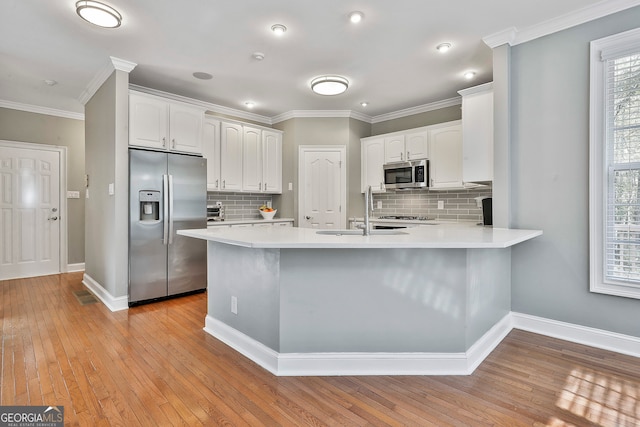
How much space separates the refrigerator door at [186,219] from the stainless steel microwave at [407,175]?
268 centimetres

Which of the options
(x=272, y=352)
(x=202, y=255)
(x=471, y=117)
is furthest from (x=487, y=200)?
(x=202, y=255)

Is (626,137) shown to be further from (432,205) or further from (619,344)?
(432,205)

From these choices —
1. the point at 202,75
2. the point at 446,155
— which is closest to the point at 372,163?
the point at 446,155

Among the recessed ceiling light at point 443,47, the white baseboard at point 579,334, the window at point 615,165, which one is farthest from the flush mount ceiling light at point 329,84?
the white baseboard at point 579,334

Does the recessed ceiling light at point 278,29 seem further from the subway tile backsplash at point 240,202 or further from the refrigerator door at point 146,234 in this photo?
the subway tile backsplash at point 240,202

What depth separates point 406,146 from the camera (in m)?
4.88

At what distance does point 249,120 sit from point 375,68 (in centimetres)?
255

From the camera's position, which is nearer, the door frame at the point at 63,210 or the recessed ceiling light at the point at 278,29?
the recessed ceiling light at the point at 278,29

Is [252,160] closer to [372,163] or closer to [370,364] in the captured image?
[372,163]

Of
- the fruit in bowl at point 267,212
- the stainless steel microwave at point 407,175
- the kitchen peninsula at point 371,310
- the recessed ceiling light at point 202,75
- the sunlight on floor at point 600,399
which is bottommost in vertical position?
the sunlight on floor at point 600,399

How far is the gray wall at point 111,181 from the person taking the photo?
11.5 feet

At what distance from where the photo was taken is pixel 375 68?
12.1 ft

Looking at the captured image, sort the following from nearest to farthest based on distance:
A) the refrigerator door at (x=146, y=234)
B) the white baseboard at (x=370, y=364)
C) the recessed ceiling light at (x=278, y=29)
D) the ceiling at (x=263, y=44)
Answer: the white baseboard at (x=370, y=364)
the ceiling at (x=263, y=44)
the recessed ceiling light at (x=278, y=29)
the refrigerator door at (x=146, y=234)

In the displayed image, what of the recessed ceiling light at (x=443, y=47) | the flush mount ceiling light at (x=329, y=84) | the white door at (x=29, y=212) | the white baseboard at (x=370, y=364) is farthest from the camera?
the white door at (x=29, y=212)
